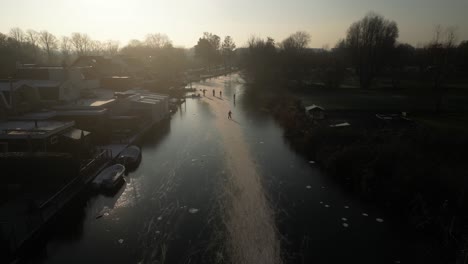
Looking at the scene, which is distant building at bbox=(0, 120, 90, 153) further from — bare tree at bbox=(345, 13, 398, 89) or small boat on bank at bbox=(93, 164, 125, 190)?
bare tree at bbox=(345, 13, 398, 89)

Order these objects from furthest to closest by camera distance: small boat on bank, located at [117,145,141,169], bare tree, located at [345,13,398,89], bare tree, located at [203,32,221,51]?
bare tree, located at [203,32,221,51], bare tree, located at [345,13,398,89], small boat on bank, located at [117,145,141,169]

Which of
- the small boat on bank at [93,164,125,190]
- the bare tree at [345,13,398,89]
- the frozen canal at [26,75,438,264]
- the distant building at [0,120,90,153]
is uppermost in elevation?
the bare tree at [345,13,398,89]

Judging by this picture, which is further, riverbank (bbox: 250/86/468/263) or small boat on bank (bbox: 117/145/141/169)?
small boat on bank (bbox: 117/145/141/169)

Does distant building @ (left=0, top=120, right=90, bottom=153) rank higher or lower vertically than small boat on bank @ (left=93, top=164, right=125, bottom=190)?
higher

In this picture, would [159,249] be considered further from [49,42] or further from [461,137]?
[49,42]

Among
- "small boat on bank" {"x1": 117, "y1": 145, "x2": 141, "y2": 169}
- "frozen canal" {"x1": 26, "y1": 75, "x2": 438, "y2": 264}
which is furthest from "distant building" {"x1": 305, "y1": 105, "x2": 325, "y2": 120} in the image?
"small boat on bank" {"x1": 117, "y1": 145, "x2": 141, "y2": 169}

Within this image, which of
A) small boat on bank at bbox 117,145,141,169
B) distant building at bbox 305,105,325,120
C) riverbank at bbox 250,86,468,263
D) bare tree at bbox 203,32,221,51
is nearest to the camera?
riverbank at bbox 250,86,468,263
